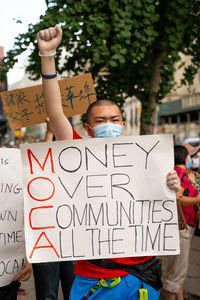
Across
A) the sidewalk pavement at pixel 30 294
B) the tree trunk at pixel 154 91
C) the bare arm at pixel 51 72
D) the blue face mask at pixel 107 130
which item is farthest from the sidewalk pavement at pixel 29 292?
the bare arm at pixel 51 72

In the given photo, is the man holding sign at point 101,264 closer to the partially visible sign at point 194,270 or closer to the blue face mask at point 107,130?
the blue face mask at point 107,130

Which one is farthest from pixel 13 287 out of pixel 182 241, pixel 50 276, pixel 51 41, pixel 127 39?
pixel 127 39

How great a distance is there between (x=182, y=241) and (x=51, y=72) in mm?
2435

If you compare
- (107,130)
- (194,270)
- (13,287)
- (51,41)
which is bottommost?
(194,270)

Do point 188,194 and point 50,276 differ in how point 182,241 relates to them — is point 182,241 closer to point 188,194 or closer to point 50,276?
point 188,194

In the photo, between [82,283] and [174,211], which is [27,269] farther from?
[174,211]

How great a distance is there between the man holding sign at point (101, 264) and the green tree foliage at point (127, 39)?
2.02 meters

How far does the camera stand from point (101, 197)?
190 centimetres

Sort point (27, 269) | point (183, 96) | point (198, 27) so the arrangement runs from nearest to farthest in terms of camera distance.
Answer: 1. point (27, 269)
2. point (198, 27)
3. point (183, 96)

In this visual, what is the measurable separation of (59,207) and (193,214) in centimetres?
228

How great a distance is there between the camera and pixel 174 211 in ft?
6.22

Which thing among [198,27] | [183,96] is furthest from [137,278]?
[183,96]

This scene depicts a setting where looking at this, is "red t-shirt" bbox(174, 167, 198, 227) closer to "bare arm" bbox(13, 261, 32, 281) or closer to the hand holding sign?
"bare arm" bbox(13, 261, 32, 281)

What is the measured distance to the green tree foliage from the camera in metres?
3.83
